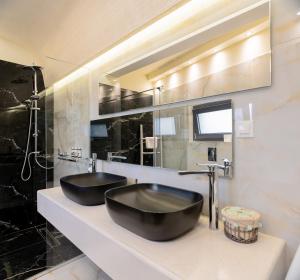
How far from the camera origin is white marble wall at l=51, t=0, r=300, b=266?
90 centimetres

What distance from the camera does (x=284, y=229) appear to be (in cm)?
93

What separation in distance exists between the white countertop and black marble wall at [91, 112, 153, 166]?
648mm

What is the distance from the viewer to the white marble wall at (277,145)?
0.90 metres

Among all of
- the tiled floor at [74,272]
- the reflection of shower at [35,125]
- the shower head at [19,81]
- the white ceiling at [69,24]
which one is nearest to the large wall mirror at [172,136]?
the white ceiling at [69,24]

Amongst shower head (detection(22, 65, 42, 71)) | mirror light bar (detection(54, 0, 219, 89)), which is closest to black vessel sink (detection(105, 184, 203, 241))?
mirror light bar (detection(54, 0, 219, 89))

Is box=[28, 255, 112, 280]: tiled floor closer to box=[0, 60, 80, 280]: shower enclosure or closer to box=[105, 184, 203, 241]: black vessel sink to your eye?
box=[0, 60, 80, 280]: shower enclosure

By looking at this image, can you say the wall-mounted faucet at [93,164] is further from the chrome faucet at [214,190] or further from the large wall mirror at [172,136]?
the chrome faucet at [214,190]

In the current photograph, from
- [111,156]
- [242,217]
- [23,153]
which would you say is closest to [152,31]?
[111,156]

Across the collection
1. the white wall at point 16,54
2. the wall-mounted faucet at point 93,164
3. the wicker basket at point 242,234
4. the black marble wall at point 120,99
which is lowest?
the wicker basket at point 242,234

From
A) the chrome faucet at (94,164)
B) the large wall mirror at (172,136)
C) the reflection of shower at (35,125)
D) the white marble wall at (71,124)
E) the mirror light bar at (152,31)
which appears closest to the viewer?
the large wall mirror at (172,136)

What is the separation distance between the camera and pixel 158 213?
2.85 ft

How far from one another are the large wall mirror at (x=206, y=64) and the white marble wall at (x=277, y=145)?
0.17 ft

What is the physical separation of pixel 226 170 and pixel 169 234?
1.48ft

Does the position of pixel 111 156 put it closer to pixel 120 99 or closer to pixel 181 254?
pixel 120 99
